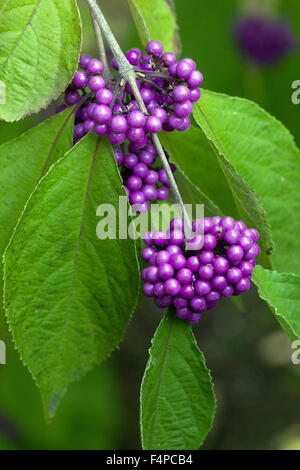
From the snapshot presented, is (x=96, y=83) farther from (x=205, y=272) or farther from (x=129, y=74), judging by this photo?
(x=205, y=272)

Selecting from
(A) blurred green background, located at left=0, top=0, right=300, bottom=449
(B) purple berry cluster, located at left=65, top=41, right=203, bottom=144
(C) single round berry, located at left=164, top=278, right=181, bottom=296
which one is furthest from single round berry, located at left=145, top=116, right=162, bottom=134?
(A) blurred green background, located at left=0, top=0, right=300, bottom=449

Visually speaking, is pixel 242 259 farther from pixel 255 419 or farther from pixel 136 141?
pixel 255 419

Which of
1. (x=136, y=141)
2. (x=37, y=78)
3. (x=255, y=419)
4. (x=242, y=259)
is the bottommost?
(x=255, y=419)

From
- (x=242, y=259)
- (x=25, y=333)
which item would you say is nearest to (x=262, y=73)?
(x=242, y=259)

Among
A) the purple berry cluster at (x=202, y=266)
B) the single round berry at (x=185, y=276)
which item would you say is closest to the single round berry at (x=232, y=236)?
the purple berry cluster at (x=202, y=266)

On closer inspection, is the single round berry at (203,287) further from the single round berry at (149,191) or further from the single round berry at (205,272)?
the single round berry at (149,191)
